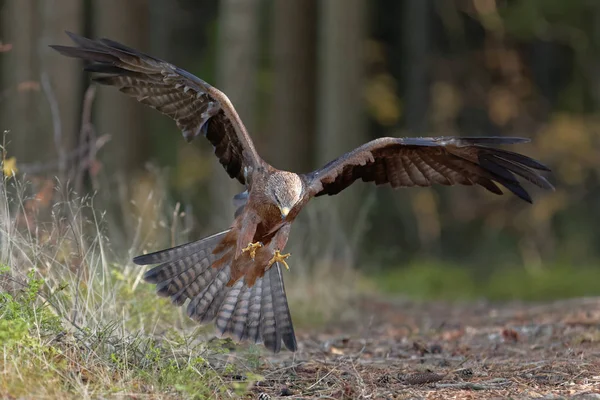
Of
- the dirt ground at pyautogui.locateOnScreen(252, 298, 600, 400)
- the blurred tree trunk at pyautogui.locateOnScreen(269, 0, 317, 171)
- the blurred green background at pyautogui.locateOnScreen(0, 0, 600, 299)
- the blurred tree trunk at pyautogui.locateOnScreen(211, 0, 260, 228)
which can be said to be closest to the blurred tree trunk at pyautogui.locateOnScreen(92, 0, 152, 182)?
the blurred green background at pyautogui.locateOnScreen(0, 0, 600, 299)

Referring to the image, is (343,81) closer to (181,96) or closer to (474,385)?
(181,96)

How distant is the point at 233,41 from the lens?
14.3 meters

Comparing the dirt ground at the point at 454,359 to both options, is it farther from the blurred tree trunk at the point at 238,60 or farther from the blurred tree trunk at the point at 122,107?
the blurred tree trunk at the point at 122,107

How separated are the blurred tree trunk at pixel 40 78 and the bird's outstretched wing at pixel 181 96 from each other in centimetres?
638

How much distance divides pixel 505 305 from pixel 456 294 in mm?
2829

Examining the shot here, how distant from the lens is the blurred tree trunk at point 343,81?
50.9 feet

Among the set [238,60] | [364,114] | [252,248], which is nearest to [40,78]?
[238,60]

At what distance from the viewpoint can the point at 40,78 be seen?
1564cm

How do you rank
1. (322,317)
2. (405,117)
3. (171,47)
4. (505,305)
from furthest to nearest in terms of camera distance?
(171,47)
(405,117)
(505,305)
(322,317)

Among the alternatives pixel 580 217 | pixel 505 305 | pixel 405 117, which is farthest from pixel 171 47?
pixel 505 305

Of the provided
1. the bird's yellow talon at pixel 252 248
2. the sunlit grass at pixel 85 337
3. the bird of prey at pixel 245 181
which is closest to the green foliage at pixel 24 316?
the sunlit grass at pixel 85 337

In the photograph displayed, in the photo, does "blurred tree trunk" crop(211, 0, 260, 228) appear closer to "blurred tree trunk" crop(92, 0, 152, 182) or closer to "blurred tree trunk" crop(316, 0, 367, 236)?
"blurred tree trunk" crop(316, 0, 367, 236)

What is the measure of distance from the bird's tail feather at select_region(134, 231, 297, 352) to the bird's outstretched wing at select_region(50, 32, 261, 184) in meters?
→ 0.89

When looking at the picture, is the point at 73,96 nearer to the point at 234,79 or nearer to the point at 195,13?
the point at 234,79
